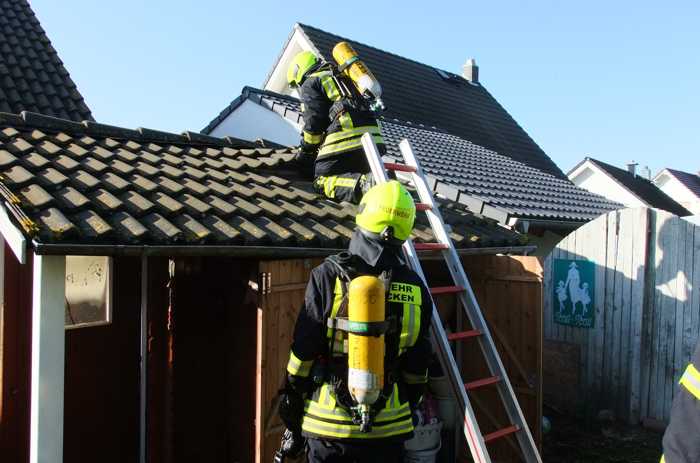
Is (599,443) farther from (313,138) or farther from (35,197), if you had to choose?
(35,197)

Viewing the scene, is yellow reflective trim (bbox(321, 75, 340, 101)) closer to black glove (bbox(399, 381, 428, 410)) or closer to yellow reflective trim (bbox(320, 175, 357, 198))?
yellow reflective trim (bbox(320, 175, 357, 198))

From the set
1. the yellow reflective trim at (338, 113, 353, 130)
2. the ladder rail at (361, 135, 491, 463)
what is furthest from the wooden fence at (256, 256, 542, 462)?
the yellow reflective trim at (338, 113, 353, 130)

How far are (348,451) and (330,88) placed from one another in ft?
10.5

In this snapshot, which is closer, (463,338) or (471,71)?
(463,338)

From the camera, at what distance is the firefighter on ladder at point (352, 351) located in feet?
9.53

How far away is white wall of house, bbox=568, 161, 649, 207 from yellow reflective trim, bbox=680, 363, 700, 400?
22224mm

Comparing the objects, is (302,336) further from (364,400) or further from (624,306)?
(624,306)

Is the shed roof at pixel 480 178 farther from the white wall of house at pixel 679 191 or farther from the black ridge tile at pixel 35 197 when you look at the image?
the white wall of house at pixel 679 191

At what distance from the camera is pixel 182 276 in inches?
181

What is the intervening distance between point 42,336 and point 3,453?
159cm

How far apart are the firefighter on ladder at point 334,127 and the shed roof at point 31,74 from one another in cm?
492

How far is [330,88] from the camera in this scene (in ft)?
16.7

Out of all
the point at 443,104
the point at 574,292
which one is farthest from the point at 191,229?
the point at 443,104

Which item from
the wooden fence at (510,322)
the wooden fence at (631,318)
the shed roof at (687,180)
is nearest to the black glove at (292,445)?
the wooden fence at (510,322)
